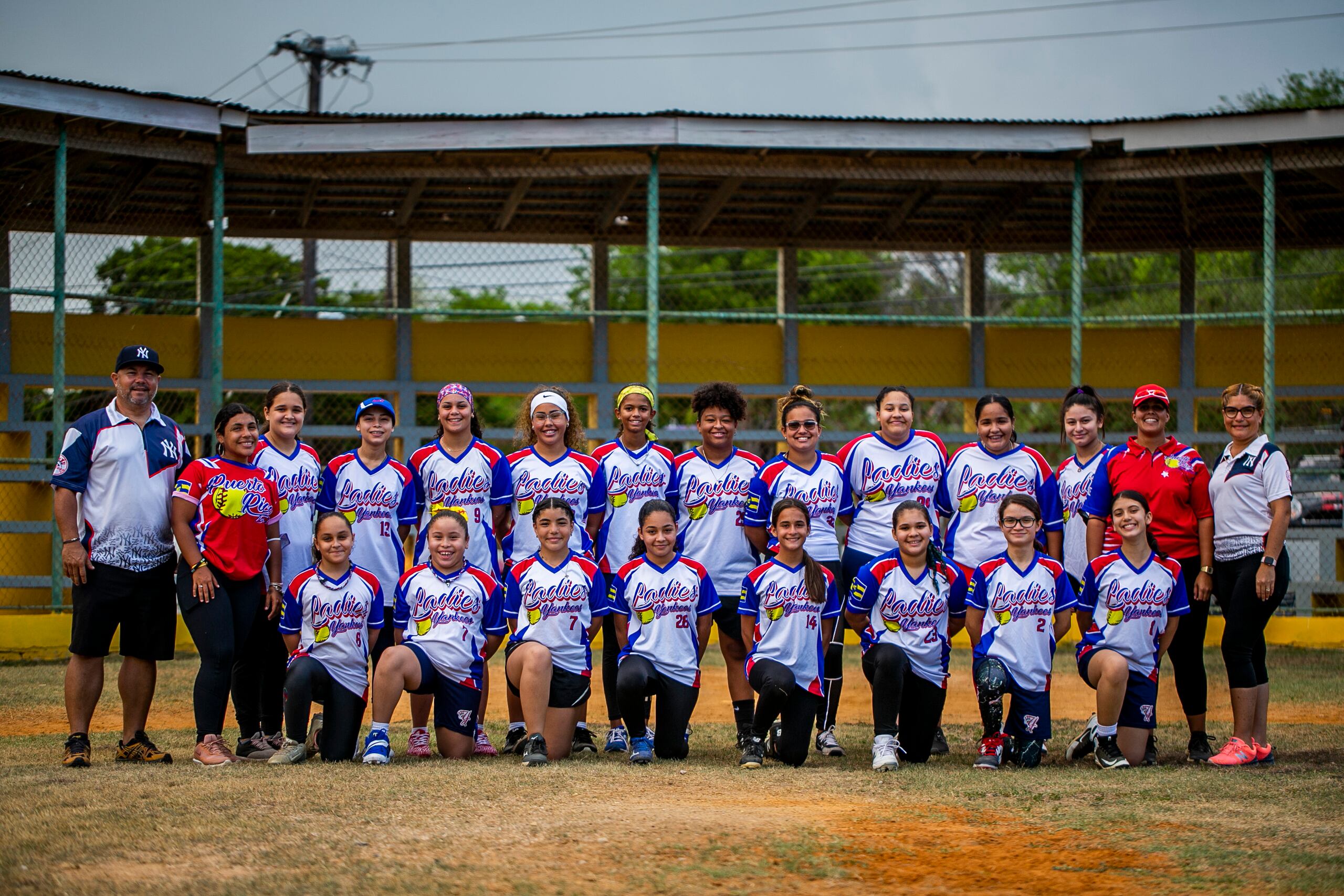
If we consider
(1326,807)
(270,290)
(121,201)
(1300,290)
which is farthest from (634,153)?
(1300,290)

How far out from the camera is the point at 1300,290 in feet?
90.2

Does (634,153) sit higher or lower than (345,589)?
higher

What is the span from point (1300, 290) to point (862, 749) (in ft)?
81.8

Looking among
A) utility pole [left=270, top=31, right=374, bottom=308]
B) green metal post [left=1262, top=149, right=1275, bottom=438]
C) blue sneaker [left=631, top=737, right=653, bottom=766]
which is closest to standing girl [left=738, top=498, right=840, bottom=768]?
blue sneaker [left=631, top=737, right=653, bottom=766]

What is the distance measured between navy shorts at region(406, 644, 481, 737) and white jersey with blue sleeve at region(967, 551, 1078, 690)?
2.54m

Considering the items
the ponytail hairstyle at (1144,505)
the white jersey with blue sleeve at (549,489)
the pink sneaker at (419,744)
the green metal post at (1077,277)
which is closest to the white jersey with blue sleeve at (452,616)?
the pink sneaker at (419,744)

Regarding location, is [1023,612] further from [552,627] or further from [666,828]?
[666,828]

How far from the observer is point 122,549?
592 centimetres

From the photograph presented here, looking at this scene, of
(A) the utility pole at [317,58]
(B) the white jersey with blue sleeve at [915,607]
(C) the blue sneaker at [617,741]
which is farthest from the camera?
(A) the utility pole at [317,58]

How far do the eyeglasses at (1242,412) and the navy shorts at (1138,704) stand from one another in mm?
1438

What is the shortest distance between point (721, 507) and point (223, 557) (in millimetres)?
2536

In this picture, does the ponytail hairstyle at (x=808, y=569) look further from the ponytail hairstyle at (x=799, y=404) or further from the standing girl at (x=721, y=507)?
the ponytail hairstyle at (x=799, y=404)

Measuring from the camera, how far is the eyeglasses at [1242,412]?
21.2ft

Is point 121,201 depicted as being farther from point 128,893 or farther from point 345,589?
point 128,893
